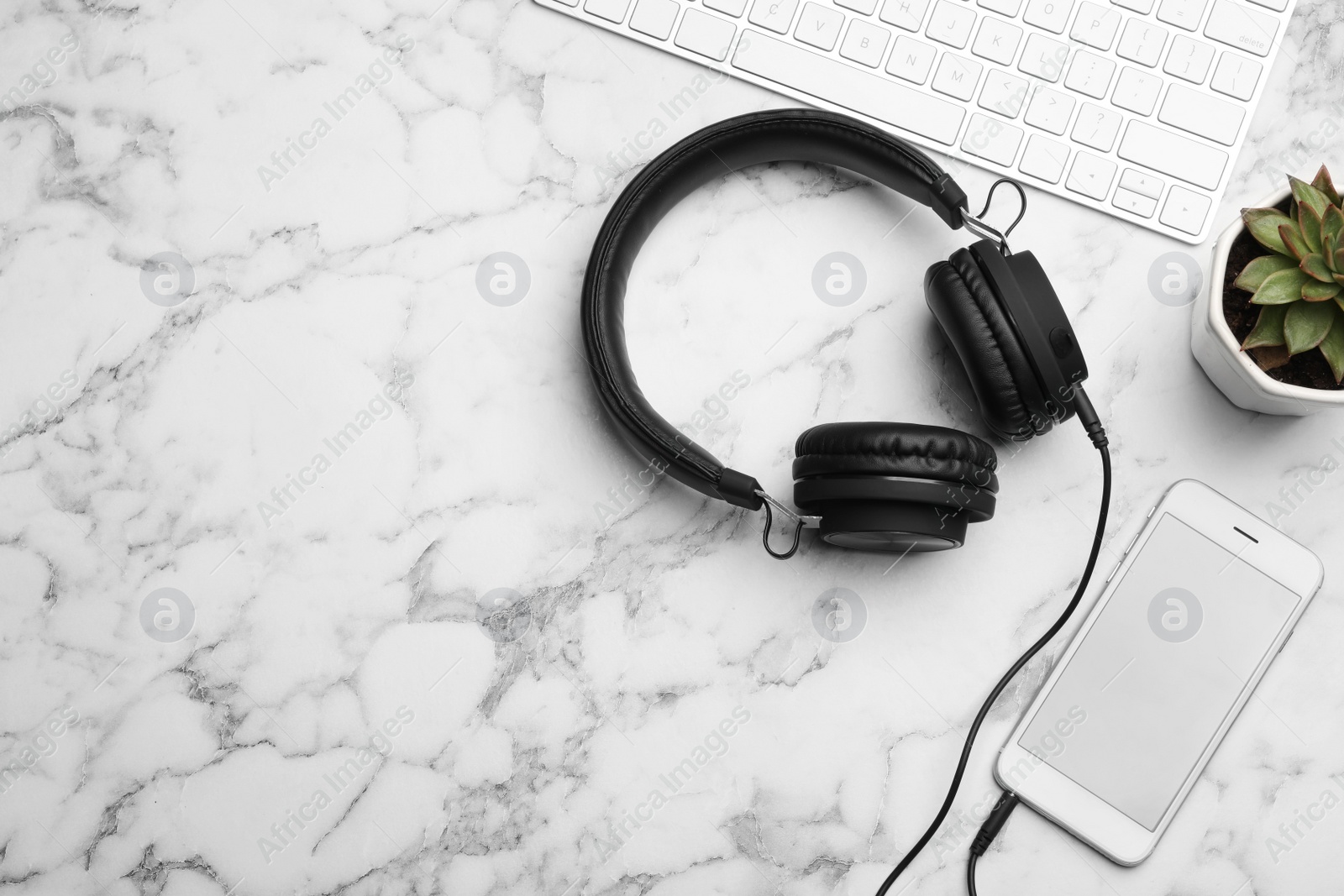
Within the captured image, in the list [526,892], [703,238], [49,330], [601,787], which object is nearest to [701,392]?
[703,238]

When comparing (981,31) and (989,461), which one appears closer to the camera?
(989,461)

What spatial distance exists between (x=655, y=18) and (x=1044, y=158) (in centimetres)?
44

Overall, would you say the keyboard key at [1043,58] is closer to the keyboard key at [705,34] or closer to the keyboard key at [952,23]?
the keyboard key at [952,23]

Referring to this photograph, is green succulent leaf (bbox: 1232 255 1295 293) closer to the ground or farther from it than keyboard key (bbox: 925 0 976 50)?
closer to the ground

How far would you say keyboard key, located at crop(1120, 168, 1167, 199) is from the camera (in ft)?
3.02

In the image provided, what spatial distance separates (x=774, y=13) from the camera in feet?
3.05

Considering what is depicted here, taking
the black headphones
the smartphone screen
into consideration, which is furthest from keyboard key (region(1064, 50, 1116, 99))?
the smartphone screen

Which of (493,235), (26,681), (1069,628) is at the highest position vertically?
(493,235)

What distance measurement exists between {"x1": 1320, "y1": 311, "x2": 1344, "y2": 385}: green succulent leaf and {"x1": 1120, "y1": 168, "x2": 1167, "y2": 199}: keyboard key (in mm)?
224

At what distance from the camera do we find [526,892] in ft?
2.87

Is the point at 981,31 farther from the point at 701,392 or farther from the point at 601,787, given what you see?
the point at 601,787

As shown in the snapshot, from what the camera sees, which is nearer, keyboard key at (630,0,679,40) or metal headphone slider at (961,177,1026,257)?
metal headphone slider at (961,177,1026,257)

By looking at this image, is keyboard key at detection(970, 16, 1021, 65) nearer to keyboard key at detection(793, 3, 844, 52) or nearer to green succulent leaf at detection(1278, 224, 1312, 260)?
keyboard key at detection(793, 3, 844, 52)

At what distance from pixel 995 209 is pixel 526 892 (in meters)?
0.85
